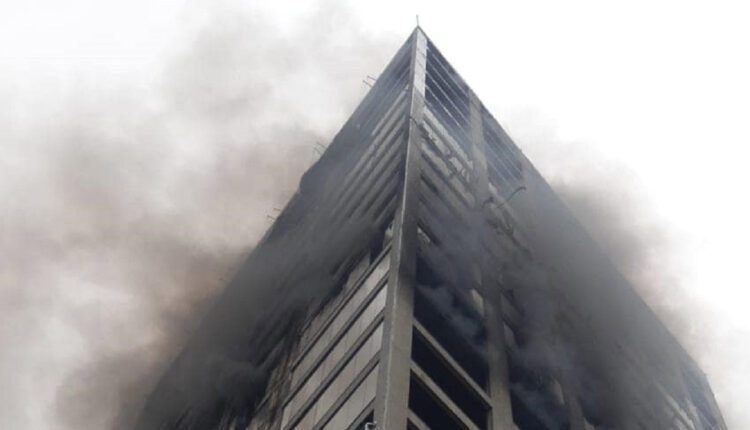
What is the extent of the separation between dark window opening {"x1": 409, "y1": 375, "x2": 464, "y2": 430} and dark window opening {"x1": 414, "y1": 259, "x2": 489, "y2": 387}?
145 inches

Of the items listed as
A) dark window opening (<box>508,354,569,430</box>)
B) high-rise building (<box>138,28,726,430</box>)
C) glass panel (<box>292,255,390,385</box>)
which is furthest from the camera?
dark window opening (<box>508,354,569,430</box>)

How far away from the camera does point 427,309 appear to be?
28.0 m

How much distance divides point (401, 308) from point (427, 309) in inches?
122

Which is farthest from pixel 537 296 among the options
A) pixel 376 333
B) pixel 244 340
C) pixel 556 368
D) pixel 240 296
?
pixel 240 296

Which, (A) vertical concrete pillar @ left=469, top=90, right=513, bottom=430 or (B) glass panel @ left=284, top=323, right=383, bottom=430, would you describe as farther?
(A) vertical concrete pillar @ left=469, top=90, right=513, bottom=430

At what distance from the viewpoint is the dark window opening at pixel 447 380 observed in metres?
25.2

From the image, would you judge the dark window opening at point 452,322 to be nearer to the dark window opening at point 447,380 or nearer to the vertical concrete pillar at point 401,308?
the vertical concrete pillar at point 401,308

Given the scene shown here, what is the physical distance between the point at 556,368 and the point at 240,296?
28931 millimetres

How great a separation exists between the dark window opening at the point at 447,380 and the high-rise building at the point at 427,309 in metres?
0.07

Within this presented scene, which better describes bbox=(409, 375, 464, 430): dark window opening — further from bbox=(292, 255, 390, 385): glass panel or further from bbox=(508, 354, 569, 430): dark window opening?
bbox=(292, 255, 390, 385): glass panel

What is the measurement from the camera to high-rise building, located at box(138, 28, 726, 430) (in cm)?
2553

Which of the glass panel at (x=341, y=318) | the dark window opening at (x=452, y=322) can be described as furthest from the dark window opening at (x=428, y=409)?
the glass panel at (x=341, y=318)

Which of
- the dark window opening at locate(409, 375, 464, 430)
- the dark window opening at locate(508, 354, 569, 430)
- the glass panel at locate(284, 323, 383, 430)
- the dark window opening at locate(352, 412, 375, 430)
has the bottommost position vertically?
the dark window opening at locate(352, 412, 375, 430)

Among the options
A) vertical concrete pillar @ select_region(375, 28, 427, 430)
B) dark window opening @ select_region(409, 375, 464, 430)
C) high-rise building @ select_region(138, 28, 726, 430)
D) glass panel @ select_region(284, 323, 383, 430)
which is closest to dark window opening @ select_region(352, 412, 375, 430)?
high-rise building @ select_region(138, 28, 726, 430)
